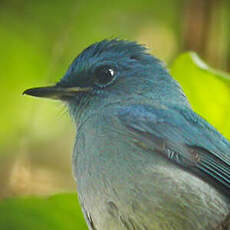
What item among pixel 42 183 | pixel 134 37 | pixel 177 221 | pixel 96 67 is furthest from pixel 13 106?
pixel 177 221

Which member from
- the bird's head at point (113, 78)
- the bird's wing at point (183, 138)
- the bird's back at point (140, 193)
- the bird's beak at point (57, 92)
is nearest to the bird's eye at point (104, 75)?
the bird's head at point (113, 78)

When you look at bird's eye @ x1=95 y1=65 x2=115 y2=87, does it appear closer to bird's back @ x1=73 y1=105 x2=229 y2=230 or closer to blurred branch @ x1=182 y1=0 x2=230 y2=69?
bird's back @ x1=73 y1=105 x2=229 y2=230

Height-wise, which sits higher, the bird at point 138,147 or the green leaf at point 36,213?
the bird at point 138,147

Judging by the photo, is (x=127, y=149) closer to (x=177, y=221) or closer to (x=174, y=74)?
(x=177, y=221)

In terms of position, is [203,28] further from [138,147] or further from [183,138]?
[138,147]

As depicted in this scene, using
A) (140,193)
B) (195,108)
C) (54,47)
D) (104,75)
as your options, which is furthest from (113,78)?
(54,47)

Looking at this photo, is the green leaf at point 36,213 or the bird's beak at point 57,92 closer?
the green leaf at point 36,213

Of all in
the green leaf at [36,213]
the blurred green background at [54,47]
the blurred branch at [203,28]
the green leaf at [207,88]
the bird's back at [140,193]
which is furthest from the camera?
the blurred green background at [54,47]

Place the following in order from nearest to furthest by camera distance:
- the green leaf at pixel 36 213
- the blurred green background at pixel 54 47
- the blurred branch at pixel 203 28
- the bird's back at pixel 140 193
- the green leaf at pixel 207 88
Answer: the bird's back at pixel 140 193, the green leaf at pixel 36 213, the green leaf at pixel 207 88, the blurred branch at pixel 203 28, the blurred green background at pixel 54 47

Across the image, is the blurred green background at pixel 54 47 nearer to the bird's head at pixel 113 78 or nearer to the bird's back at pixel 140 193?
the bird's head at pixel 113 78
